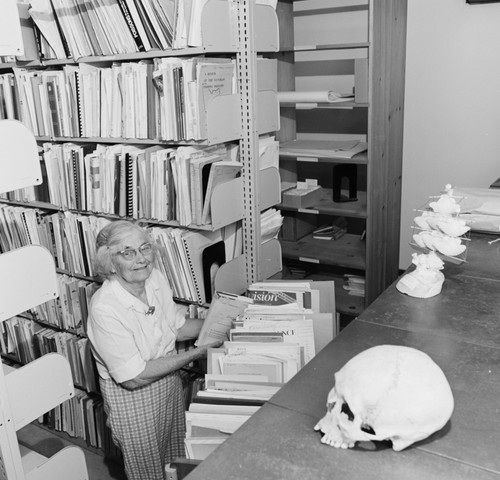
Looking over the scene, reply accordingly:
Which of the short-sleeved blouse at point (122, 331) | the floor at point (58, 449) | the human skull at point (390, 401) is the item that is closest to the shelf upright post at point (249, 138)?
the short-sleeved blouse at point (122, 331)

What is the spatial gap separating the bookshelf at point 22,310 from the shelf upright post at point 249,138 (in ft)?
3.00

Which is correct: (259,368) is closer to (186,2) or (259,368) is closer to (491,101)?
(186,2)

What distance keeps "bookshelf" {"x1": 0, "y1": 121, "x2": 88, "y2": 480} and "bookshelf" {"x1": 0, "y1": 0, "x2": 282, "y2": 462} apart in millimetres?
713

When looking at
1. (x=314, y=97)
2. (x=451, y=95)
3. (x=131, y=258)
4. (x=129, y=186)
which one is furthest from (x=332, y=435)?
(x=451, y=95)

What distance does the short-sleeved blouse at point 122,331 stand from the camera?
2061mm

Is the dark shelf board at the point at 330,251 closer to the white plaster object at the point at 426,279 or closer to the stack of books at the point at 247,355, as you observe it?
the stack of books at the point at 247,355

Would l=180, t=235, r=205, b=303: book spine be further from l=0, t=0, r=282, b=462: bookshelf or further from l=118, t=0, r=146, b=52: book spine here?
l=118, t=0, r=146, b=52: book spine

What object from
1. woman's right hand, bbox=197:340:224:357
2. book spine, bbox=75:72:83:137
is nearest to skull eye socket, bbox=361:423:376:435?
woman's right hand, bbox=197:340:224:357

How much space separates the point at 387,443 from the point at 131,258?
4.36ft

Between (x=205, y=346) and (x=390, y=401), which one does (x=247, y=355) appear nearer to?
(x=205, y=346)

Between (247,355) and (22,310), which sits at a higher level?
(22,310)

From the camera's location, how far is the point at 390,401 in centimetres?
95

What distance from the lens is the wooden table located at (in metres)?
0.96

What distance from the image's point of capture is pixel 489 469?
3.10 feet
